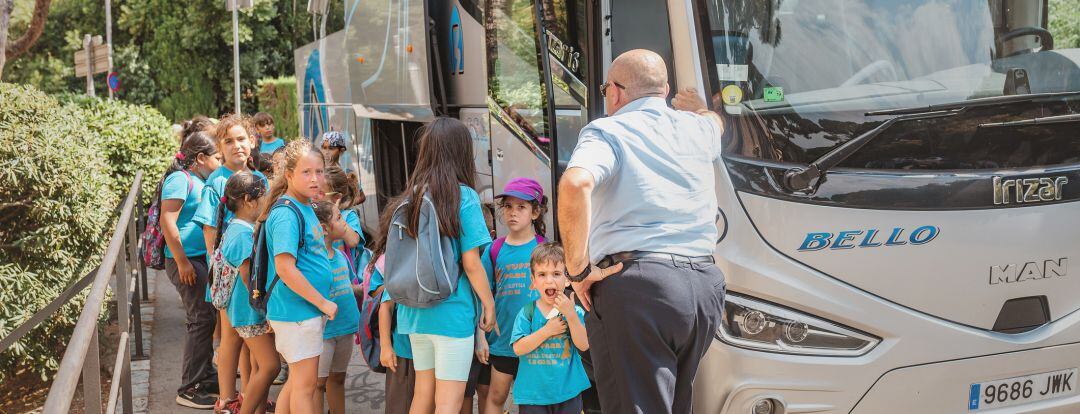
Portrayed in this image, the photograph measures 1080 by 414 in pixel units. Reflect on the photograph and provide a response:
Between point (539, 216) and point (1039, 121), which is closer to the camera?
point (1039, 121)

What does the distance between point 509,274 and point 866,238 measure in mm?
1578

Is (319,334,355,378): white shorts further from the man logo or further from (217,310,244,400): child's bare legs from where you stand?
the man logo

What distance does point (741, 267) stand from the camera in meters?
3.97

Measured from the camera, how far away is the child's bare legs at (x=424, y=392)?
4.54 metres

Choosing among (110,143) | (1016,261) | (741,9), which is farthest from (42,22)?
(1016,261)

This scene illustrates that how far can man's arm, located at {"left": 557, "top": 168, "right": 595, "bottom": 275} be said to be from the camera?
338cm

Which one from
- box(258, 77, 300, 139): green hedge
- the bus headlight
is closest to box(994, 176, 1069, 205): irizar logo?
the bus headlight

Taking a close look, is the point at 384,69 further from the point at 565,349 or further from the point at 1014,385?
the point at 1014,385

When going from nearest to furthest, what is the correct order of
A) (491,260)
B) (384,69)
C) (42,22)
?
(491,260), (384,69), (42,22)

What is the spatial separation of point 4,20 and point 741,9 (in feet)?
26.0

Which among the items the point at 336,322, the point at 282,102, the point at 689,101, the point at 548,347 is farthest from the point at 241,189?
the point at 282,102

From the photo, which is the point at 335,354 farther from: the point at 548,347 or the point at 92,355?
the point at 92,355

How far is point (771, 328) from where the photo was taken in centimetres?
399

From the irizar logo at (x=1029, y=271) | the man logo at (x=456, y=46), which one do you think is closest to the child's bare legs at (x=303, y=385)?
the man logo at (x=456, y=46)
